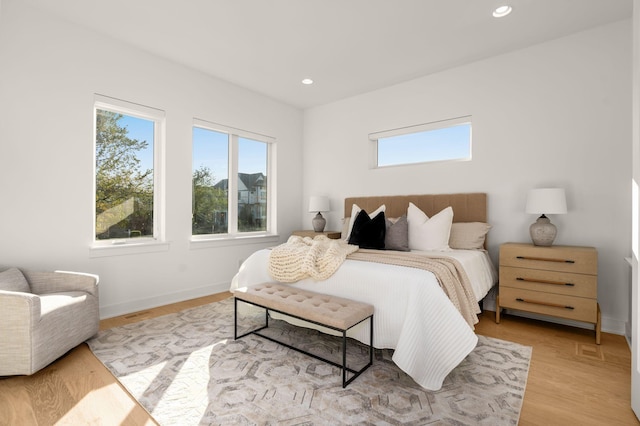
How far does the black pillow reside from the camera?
3330 millimetres

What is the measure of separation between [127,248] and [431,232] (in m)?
3.23

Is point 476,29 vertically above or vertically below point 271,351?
above

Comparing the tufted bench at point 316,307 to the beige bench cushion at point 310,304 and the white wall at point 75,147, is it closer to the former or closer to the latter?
the beige bench cushion at point 310,304

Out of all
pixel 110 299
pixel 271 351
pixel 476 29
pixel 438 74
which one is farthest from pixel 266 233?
pixel 476 29

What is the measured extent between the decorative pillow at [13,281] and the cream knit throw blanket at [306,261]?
1.82 metres

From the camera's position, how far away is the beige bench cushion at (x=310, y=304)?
1.96 meters

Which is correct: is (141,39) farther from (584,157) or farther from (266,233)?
(584,157)

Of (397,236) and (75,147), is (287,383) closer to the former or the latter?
(397,236)

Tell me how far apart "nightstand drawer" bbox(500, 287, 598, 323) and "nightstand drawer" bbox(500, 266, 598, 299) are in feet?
0.14

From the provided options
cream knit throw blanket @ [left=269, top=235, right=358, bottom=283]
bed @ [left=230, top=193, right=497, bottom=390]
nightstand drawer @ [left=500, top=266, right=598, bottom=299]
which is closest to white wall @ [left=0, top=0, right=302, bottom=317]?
cream knit throw blanket @ [left=269, top=235, right=358, bottom=283]

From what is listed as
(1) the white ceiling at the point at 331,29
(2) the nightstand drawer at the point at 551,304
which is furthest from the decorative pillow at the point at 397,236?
(1) the white ceiling at the point at 331,29

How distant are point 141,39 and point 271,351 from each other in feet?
10.8

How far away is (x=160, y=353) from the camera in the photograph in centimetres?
239

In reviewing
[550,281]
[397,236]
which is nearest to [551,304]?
[550,281]
